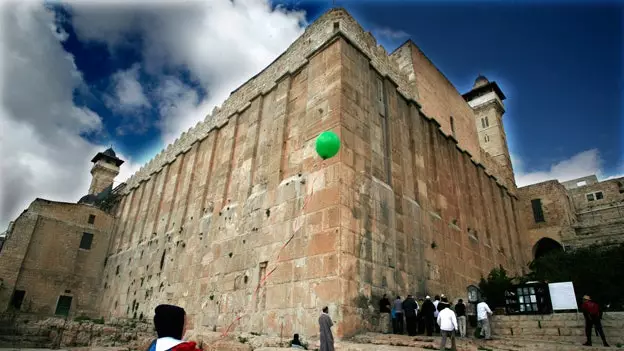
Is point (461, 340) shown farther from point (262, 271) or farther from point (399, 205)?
point (262, 271)

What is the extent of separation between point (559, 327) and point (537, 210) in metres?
19.0

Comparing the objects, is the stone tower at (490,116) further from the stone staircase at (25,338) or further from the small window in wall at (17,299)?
the small window in wall at (17,299)

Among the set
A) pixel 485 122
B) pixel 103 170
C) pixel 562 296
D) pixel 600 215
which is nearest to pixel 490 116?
pixel 485 122

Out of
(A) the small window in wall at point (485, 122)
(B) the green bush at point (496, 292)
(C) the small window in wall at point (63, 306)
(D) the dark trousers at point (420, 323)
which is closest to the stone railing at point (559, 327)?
(D) the dark trousers at point (420, 323)

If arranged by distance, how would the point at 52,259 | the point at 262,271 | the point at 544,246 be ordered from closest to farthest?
the point at 262,271 < the point at 52,259 < the point at 544,246

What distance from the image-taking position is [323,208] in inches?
367

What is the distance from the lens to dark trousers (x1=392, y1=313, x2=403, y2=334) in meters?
9.05

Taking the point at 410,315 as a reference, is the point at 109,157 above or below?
above

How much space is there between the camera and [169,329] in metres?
2.31

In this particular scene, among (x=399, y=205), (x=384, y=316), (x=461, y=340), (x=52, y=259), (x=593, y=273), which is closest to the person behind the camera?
(x=461, y=340)

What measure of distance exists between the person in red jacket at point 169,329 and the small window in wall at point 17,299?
2454 centimetres

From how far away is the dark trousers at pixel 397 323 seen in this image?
905 cm

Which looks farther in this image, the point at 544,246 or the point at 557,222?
the point at 544,246

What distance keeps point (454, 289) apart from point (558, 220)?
15.5 m
